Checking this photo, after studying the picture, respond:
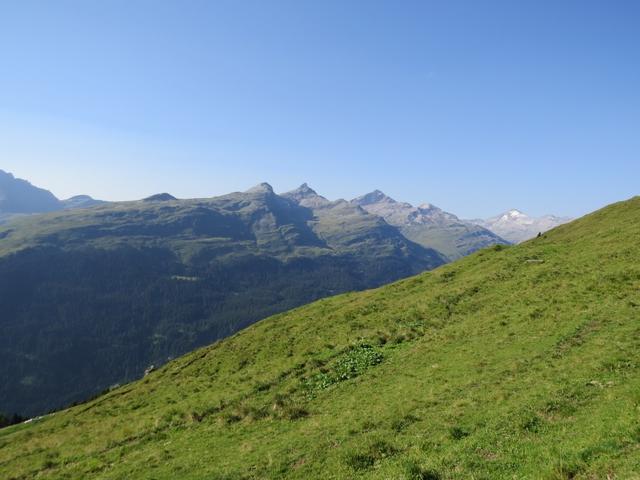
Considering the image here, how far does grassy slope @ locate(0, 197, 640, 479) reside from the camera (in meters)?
16.9

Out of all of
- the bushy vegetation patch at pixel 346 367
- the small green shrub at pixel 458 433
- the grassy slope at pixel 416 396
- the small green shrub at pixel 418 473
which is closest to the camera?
the small green shrub at pixel 418 473

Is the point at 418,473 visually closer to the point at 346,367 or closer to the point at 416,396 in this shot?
the point at 416,396

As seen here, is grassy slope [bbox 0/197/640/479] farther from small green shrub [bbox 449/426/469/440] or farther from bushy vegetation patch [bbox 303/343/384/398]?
bushy vegetation patch [bbox 303/343/384/398]

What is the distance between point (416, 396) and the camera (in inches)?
1019

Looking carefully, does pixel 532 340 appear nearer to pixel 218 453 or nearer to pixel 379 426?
pixel 379 426

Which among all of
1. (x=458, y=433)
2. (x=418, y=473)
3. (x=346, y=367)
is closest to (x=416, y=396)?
(x=458, y=433)

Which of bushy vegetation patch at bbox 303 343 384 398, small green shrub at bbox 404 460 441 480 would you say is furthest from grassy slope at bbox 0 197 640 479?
bushy vegetation patch at bbox 303 343 384 398

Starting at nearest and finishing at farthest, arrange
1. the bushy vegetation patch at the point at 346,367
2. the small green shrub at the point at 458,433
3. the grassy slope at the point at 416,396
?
the grassy slope at the point at 416,396 → the small green shrub at the point at 458,433 → the bushy vegetation patch at the point at 346,367

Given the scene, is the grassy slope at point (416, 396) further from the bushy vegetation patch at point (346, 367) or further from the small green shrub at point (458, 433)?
the bushy vegetation patch at point (346, 367)

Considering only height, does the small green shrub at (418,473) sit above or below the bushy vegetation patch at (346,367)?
above

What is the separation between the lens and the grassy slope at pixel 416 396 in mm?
16922

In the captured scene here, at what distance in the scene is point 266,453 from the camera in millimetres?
22578

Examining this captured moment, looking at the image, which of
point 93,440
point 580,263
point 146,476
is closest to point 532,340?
point 580,263

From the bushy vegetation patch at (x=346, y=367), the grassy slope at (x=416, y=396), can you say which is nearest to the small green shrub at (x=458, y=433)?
the grassy slope at (x=416, y=396)
